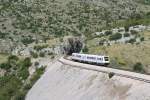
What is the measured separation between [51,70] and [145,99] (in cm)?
3241

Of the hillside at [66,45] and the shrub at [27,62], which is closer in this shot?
the hillside at [66,45]

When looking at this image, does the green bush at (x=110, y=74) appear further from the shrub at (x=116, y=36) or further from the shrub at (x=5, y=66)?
the shrub at (x=5, y=66)

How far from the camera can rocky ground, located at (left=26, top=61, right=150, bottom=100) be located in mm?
42037

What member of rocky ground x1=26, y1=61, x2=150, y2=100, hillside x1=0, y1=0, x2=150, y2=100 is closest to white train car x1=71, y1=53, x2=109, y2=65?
rocky ground x1=26, y1=61, x2=150, y2=100

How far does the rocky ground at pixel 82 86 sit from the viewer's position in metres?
42.0

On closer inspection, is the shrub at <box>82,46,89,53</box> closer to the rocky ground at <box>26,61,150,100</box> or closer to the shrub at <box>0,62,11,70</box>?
the rocky ground at <box>26,61,150,100</box>

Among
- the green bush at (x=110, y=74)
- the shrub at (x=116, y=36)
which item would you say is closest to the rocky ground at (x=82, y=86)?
the green bush at (x=110, y=74)

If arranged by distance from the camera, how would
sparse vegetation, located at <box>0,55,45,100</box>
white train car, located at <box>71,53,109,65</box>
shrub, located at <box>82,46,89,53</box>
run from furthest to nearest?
shrub, located at <box>82,46,89,53</box>, sparse vegetation, located at <box>0,55,45,100</box>, white train car, located at <box>71,53,109,65</box>

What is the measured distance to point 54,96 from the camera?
5584 centimetres

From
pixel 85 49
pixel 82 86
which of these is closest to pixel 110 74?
pixel 82 86

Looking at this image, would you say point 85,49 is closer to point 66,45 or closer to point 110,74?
point 66,45

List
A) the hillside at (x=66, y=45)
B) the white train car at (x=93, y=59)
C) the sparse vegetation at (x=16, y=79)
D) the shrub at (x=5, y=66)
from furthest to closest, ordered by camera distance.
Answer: the shrub at (x=5, y=66) → the sparse vegetation at (x=16, y=79) → the white train car at (x=93, y=59) → the hillside at (x=66, y=45)

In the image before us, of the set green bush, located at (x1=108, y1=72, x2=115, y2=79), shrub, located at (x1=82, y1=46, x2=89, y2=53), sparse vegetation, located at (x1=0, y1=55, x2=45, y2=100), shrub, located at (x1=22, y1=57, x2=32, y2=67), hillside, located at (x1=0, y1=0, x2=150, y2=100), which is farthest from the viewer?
shrub, located at (x1=82, y1=46, x2=89, y2=53)

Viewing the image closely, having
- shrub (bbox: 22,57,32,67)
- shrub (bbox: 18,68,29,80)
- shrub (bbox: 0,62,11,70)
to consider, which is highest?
shrub (bbox: 22,57,32,67)
